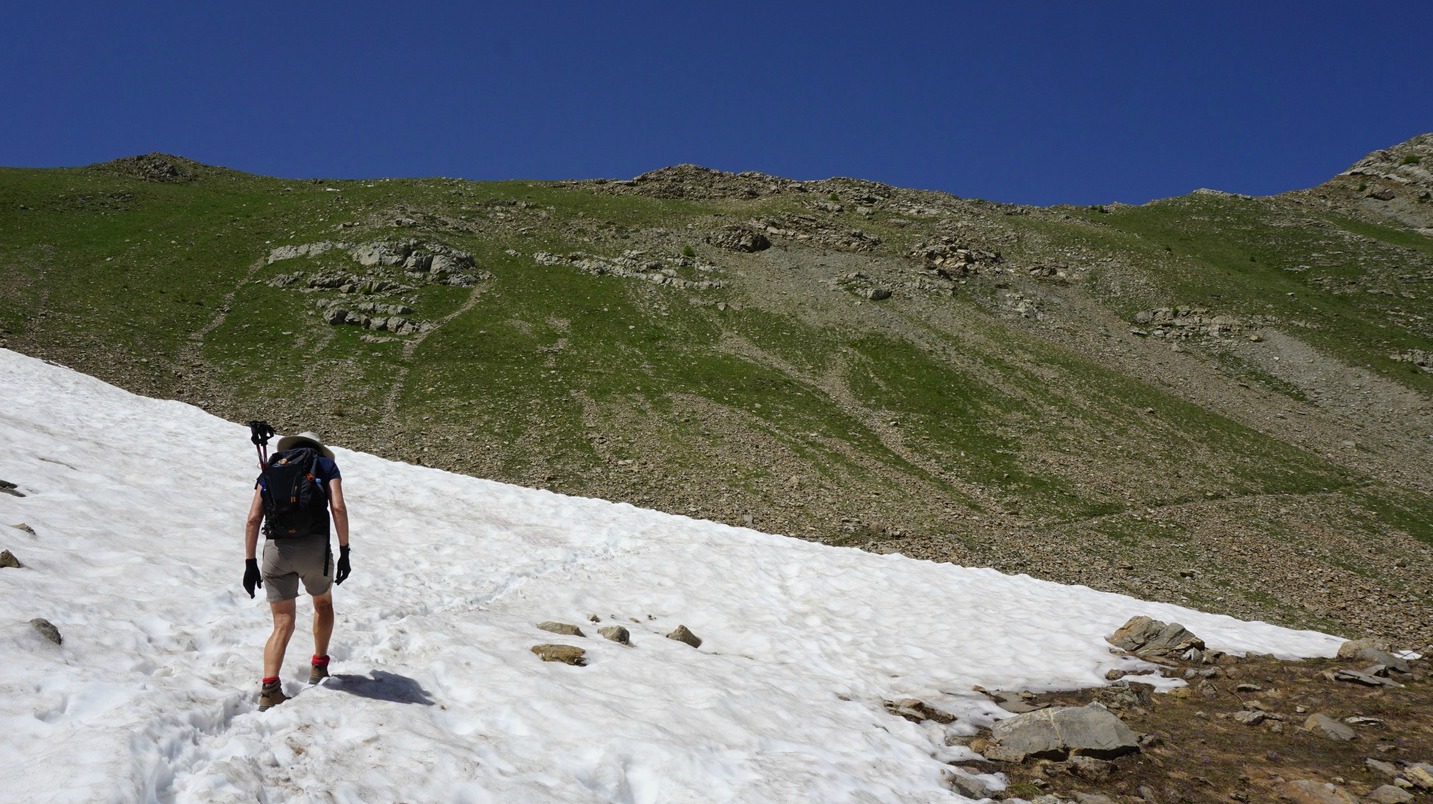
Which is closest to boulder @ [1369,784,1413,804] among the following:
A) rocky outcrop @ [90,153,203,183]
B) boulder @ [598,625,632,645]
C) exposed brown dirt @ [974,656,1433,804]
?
exposed brown dirt @ [974,656,1433,804]

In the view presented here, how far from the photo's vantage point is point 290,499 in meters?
8.17

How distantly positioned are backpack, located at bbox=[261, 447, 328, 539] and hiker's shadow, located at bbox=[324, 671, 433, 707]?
2101 mm

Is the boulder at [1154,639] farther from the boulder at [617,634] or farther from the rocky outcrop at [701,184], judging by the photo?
the rocky outcrop at [701,184]

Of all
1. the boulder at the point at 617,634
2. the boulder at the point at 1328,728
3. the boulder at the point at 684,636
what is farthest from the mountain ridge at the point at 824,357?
the boulder at the point at 1328,728

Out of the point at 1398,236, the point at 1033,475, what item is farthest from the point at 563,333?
the point at 1398,236

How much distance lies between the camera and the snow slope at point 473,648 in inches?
274

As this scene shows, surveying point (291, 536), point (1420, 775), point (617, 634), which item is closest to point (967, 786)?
point (1420, 775)

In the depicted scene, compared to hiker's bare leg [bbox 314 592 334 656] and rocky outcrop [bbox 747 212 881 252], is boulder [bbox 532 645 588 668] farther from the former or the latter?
rocky outcrop [bbox 747 212 881 252]

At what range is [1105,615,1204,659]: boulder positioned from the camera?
48.6 ft

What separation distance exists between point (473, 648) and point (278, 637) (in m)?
3.34

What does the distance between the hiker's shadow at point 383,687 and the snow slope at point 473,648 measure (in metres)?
0.05

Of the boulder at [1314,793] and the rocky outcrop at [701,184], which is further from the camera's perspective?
the rocky outcrop at [701,184]

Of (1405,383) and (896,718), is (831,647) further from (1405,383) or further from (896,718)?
(1405,383)

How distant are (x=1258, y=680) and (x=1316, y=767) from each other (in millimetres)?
4467
